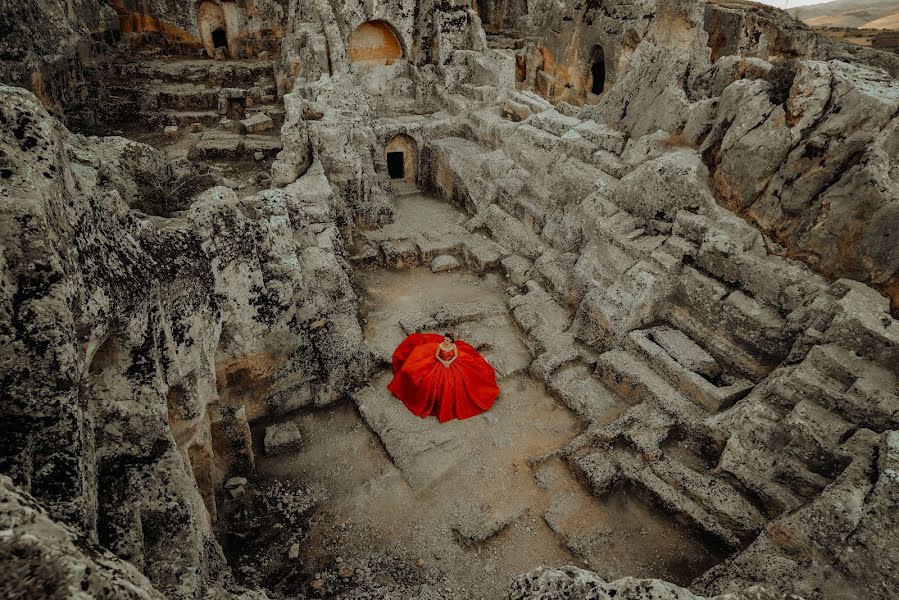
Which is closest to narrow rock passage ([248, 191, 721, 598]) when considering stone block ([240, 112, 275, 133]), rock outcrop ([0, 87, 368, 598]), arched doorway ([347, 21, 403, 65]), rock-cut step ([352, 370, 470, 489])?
rock-cut step ([352, 370, 470, 489])

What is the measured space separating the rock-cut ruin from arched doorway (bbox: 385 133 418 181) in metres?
0.56

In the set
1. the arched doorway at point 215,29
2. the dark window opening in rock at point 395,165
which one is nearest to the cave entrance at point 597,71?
the dark window opening in rock at point 395,165

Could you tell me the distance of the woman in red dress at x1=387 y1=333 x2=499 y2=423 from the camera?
742cm

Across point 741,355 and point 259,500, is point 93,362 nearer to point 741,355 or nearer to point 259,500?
point 259,500

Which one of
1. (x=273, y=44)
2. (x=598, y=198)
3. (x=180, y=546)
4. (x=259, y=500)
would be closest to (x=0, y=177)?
(x=180, y=546)

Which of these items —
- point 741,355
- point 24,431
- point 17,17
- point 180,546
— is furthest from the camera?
point 17,17

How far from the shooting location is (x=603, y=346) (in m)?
8.08

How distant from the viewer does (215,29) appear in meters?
17.4

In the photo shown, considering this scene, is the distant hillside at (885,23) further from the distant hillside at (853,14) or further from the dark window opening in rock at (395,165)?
the dark window opening in rock at (395,165)

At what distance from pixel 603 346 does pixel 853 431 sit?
10.9 feet

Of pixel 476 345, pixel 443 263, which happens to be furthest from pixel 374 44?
pixel 476 345

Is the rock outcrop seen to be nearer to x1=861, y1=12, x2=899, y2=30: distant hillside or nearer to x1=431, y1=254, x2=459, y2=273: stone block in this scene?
x1=431, y1=254, x2=459, y2=273: stone block

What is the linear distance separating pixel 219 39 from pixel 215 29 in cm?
36

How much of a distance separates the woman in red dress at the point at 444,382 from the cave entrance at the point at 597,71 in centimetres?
1642
